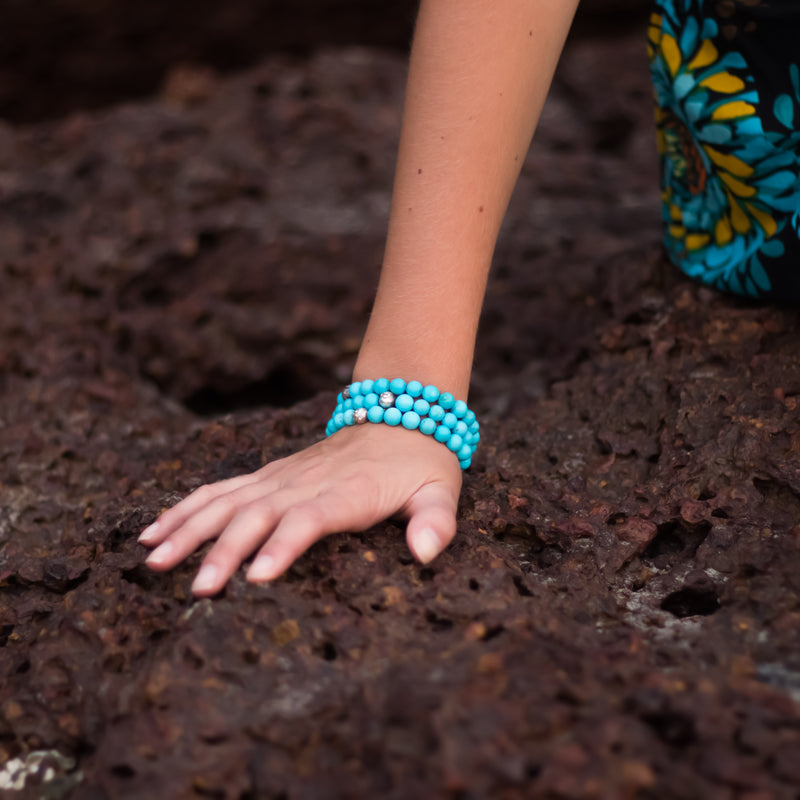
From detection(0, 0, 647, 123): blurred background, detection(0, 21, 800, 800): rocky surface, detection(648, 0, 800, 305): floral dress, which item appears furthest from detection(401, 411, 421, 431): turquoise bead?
detection(0, 0, 647, 123): blurred background

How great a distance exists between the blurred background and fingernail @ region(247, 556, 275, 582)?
8.74 ft

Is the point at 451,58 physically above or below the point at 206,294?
above

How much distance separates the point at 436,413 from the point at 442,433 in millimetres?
31

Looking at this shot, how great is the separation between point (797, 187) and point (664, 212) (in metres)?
0.34

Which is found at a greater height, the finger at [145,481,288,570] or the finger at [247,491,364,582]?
the finger at [247,491,364,582]

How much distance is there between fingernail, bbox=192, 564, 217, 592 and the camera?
3.22 ft

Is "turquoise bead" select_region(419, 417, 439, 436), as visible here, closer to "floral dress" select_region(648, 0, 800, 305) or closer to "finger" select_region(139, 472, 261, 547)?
"finger" select_region(139, 472, 261, 547)

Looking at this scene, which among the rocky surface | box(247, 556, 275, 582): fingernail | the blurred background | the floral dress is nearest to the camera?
the rocky surface

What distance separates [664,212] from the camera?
1632mm

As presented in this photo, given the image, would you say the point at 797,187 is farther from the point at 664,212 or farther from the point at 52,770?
the point at 52,770

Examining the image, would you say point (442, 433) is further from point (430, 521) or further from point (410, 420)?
point (430, 521)

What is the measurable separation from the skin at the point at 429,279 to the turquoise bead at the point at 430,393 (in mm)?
41

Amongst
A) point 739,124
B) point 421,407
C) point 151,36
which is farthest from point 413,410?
point 151,36

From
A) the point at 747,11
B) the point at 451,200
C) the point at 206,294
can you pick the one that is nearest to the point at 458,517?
the point at 451,200
